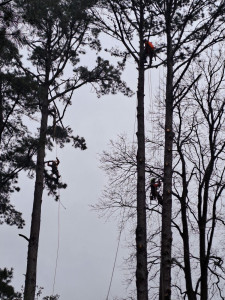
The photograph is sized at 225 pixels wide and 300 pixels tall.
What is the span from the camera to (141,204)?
888cm

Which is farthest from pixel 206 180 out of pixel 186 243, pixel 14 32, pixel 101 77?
pixel 14 32

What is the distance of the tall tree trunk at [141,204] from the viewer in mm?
8250

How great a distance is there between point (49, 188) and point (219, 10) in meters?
7.80

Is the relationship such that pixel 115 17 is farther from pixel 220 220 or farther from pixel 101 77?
pixel 220 220

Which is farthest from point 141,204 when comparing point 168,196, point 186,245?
point 186,245

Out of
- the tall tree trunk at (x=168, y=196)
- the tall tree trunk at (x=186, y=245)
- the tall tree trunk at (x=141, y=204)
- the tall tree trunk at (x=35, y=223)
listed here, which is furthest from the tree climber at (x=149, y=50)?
the tall tree trunk at (x=186, y=245)

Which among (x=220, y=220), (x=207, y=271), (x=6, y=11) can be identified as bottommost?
(x=207, y=271)

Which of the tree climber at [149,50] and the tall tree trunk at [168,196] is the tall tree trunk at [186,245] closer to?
the tall tree trunk at [168,196]

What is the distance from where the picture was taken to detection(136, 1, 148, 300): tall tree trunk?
825 cm

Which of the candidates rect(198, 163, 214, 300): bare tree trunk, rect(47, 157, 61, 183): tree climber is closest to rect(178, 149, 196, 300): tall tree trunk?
rect(198, 163, 214, 300): bare tree trunk

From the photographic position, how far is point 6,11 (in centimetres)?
769

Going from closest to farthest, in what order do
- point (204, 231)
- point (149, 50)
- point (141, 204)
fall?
point (141, 204) → point (149, 50) → point (204, 231)

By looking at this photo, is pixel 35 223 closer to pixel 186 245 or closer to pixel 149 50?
pixel 186 245

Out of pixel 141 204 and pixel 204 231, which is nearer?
pixel 141 204
